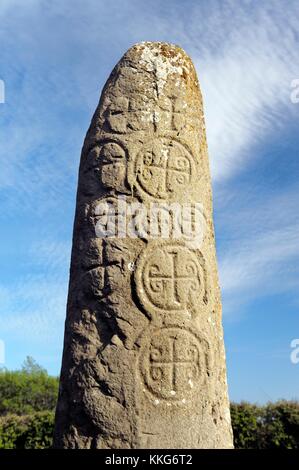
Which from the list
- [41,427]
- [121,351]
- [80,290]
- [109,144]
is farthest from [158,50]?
[41,427]

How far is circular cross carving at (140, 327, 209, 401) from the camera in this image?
417 centimetres

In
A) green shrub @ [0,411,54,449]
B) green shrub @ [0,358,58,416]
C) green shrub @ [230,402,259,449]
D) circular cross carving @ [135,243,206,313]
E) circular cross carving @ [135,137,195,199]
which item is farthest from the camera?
green shrub @ [0,358,58,416]

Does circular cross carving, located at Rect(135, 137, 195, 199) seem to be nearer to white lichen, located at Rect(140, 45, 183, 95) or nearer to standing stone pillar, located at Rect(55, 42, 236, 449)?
standing stone pillar, located at Rect(55, 42, 236, 449)

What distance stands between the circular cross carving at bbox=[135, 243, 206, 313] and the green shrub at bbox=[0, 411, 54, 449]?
766cm

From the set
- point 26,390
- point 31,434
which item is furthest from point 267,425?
point 26,390

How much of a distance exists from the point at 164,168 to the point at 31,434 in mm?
8280

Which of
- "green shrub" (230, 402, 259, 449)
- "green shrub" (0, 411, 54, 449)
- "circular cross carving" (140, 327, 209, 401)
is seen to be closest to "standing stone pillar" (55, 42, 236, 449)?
"circular cross carving" (140, 327, 209, 401)

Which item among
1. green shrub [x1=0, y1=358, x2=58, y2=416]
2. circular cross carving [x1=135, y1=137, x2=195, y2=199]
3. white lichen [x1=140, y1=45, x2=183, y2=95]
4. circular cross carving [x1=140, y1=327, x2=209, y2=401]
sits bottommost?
circular cross carving [x1=140, y1=327, x2=209, y2=401]

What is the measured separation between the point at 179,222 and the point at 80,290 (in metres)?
1.02

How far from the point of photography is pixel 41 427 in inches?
435

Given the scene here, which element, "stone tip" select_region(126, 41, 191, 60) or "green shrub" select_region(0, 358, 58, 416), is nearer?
"stone tip" select_region(126, 41, 191, 60)

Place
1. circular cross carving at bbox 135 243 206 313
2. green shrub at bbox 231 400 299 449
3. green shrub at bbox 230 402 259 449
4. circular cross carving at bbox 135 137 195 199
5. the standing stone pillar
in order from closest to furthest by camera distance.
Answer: the standing stone pillar, circular cross carving at bbox 135 243 206 313, circular cross carving at bbox 135 137 195 199, green shrub at bbox 231 400 299 449, green shrub at bbox 230 402 259 449

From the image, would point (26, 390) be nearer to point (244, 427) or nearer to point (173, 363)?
point (244, 427)
